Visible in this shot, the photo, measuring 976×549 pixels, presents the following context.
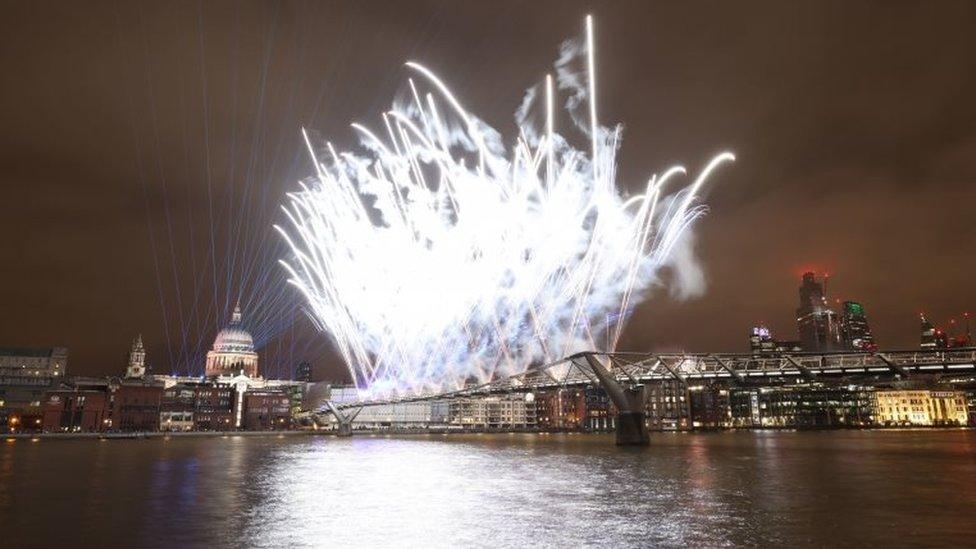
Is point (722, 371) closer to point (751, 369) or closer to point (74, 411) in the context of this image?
point (751, 369)

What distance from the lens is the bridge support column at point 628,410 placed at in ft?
261

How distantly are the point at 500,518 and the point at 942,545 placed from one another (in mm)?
12705

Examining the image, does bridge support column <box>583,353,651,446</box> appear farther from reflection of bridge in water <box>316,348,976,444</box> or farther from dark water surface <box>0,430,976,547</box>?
dark water surface <box>0,430,976,547</box>

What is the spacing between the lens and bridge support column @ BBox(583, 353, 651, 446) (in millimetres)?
79438

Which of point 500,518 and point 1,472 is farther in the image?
point 1,472

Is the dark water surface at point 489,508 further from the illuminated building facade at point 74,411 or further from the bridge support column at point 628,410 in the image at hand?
the illuminated building facade at point 74,411

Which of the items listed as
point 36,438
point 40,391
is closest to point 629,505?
point 36,438

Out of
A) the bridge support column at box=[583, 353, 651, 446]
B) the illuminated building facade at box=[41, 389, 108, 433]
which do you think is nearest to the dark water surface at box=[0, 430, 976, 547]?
the bridge support column at box=[583, 353, 651, 446]

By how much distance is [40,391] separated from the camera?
189 m

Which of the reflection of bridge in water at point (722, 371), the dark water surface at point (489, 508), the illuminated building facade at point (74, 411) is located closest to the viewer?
the dark water surface at point (489, 508)

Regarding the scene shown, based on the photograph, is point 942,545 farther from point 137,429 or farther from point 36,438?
point 137,429

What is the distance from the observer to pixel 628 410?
266 ft

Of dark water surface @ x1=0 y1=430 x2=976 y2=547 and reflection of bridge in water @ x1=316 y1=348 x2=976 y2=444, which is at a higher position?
reflection of bridge in water @ x1=316 y1=348 x2=976 y2=444

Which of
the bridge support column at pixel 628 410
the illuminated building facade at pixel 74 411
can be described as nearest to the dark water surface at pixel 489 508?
the bridge support column at pixel 628 410
